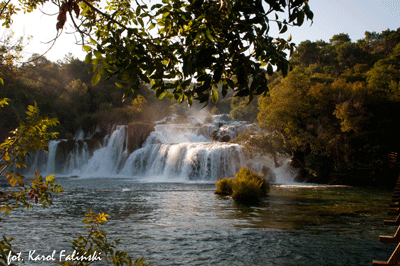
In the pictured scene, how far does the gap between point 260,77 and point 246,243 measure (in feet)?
20.2

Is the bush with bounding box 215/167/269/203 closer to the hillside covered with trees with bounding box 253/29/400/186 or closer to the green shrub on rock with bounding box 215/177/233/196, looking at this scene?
the green shrub on rock with bounding box 215/177/233/196

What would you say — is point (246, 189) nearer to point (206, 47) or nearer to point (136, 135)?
point (206, 47)

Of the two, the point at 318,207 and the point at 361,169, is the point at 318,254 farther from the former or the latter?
the point at 361,169

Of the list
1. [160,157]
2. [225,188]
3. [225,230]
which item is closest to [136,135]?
[160,157]

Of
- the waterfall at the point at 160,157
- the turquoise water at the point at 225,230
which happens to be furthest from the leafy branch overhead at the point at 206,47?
the waterfall at the point at 160,157

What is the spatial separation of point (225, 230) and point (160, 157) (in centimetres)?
2244

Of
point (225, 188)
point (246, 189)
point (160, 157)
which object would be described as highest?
point (160, 157)

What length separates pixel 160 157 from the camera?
1217 inches

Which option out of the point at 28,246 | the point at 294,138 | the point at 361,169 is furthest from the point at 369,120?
the point at 28,246

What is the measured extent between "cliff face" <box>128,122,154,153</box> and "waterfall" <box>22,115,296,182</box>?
37 cm

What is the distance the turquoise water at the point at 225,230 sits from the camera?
681 cm

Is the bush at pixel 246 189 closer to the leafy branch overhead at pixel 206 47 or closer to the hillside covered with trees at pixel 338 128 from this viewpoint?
the hillside covered with trees at pixel 338 128

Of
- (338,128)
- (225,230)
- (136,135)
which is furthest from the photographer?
(136,135)

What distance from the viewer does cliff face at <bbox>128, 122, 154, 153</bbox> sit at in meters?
37.3
